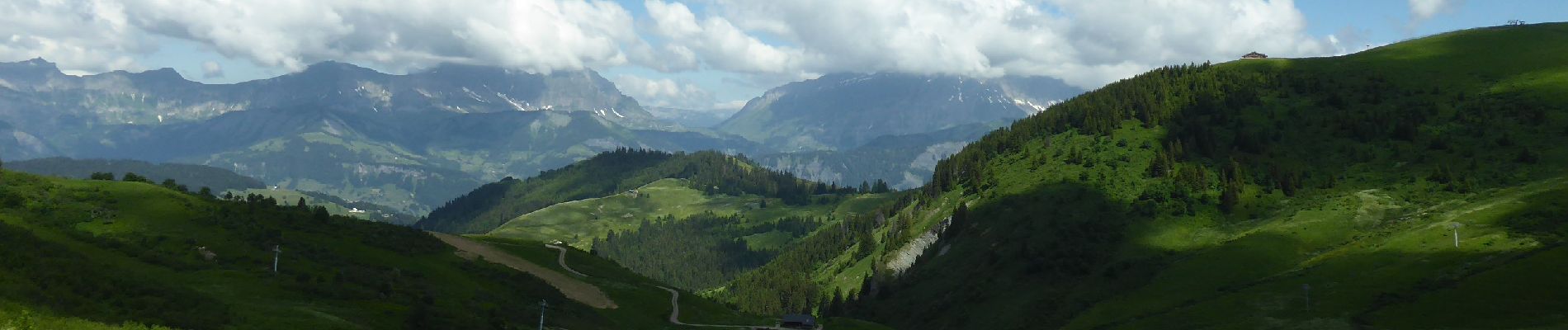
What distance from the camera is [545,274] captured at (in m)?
164

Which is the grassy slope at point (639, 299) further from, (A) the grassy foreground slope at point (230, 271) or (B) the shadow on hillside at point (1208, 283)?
(B) the shadow on hillside at point (1208, 283)

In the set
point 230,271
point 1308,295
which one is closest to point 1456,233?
point 1308,295

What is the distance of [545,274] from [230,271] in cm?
7377

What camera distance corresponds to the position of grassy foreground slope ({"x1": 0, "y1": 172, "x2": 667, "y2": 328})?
6544cm

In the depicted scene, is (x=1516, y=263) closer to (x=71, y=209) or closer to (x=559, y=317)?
(x=559, y=317)

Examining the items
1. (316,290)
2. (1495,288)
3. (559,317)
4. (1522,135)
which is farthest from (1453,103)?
(316,290)

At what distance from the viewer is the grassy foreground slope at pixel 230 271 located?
65.4 metres

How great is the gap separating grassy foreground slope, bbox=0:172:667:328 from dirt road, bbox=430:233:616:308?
634cm

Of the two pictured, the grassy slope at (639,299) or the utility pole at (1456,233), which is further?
the grassy slope at (639,299)

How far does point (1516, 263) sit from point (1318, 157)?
4435 inches

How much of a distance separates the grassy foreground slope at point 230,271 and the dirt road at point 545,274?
634 centimetres

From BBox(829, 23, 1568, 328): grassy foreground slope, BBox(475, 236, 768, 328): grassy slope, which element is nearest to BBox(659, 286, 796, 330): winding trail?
BBox(475, 236, 768, 328): grassy slope

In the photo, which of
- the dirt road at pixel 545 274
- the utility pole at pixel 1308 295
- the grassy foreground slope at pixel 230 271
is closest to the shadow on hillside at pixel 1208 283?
the utility pole at pixel 1308 295

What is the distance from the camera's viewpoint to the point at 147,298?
6600 cm
